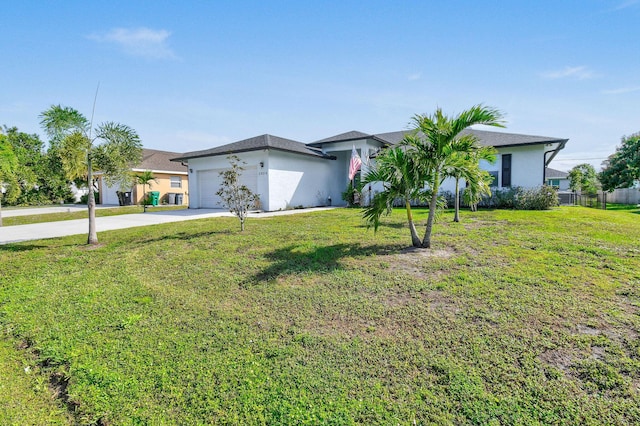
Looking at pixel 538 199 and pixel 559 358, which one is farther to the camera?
pixel 538 199

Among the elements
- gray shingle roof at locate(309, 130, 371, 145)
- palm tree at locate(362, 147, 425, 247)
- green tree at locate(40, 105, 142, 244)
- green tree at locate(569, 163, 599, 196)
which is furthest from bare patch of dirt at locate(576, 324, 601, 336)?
green tree at locate(569, 163, 599, 196)

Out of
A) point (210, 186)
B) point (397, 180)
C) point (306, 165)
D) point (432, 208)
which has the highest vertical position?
point (306, 165)

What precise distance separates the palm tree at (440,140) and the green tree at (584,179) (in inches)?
1389

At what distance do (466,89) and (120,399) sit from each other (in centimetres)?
1321

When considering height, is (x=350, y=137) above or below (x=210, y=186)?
above

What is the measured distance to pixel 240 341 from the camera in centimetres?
357

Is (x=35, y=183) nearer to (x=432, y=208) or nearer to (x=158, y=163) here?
(x=158, y=163)

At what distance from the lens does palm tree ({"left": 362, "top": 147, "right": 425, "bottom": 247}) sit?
6352mm

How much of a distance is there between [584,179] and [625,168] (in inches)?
422

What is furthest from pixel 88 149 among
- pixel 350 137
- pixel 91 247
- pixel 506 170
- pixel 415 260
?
pixel 506 170

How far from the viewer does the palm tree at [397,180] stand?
6.35 m

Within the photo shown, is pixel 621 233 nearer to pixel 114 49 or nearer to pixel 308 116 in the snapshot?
pixel 308 116

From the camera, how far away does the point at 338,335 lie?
358 cm

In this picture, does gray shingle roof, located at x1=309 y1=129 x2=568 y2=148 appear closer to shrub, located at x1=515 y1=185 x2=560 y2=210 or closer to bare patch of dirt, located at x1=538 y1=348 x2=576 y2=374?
shrub, located at x1=515 y1=185 x2=560 y2=210
